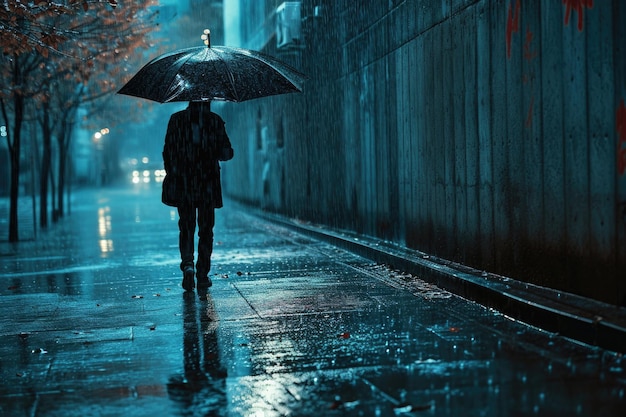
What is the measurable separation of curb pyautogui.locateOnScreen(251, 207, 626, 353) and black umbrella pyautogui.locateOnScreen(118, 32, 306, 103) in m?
2.48

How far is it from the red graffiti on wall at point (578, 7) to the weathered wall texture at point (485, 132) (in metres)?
0.02

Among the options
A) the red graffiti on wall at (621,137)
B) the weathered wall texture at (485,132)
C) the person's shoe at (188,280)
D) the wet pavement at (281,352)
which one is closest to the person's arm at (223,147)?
the person's shoe at (188,280)

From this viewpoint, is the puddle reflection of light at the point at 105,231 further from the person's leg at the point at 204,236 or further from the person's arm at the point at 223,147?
the person's arm at the point at 223,147

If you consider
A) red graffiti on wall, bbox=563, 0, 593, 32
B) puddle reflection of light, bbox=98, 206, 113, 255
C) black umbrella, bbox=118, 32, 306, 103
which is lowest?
puddle reflection of light, bbox=98, 206, 113, 255

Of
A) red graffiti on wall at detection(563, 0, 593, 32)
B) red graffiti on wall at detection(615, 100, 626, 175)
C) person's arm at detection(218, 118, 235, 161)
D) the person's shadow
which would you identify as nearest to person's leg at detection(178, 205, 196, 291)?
person's arm at detection(218, 118, 235, 161)

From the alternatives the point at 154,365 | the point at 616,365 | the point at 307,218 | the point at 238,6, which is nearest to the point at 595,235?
the point at 616,365

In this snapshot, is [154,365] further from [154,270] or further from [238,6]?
[238,6]

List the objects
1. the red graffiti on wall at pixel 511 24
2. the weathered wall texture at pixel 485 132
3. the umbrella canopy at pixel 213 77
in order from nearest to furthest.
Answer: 1. the weathered wall texture at pixel 485 132
2. the red graffiti on wall at pixel 511 24
3. the umbrella canopy at pixel 213 77

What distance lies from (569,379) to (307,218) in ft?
48.2

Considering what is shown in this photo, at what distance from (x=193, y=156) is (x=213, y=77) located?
84 centimetres

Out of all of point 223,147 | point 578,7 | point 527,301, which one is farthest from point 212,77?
point 527,301

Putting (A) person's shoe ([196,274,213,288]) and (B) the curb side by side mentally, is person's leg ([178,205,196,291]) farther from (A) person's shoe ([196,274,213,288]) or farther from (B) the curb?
(B) the curb

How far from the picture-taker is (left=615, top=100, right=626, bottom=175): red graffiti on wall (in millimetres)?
7145

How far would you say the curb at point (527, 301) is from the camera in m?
6.67
